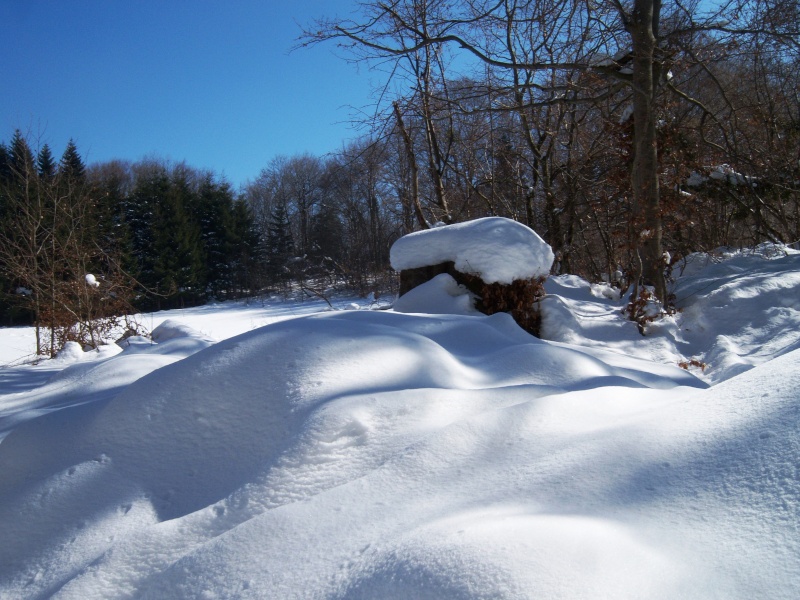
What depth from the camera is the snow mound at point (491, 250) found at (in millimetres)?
5914

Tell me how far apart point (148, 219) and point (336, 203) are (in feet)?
33.6

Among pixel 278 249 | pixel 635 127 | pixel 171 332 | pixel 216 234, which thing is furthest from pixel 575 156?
pixel 216 234

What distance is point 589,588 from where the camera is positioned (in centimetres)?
105

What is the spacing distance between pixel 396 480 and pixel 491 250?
4374mm

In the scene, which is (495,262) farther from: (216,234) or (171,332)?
(216,234)

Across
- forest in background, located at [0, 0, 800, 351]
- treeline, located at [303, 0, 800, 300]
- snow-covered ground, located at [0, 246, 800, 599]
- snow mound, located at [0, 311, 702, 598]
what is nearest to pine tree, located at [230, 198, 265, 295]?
forest in background, located at [0, 0, 800, 351]

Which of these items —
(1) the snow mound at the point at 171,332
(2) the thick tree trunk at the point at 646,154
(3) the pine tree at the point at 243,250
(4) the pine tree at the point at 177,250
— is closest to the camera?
(2) the thick tree trunk at the point at 646,154

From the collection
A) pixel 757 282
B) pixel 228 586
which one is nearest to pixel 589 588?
pixel 228 586

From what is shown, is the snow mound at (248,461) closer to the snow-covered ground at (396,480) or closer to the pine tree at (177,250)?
the snow-covered ground at (396,480)

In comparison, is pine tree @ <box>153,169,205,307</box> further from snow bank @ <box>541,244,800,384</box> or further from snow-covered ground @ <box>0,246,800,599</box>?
snow-covered ground @ <box>0,246,800,599</box>

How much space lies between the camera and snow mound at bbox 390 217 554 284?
19.4 feet

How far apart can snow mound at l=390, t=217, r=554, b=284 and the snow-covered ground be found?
2.65 meters

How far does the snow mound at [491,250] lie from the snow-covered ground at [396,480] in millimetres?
2652

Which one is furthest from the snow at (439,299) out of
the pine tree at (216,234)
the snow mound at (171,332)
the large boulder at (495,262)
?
the pine tree at (216,234)
